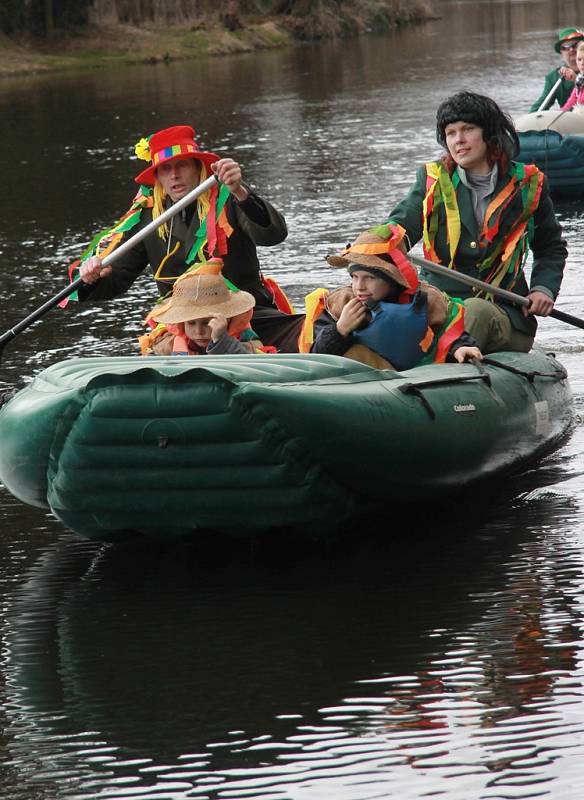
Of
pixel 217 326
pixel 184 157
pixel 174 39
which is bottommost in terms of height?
pixel 174 39

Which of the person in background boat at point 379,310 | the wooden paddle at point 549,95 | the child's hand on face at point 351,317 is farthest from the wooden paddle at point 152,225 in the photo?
the wooden paddle at point 549,95

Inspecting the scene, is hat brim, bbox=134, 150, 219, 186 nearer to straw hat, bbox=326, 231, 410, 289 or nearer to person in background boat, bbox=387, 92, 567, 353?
person in background boat, bbox=387, 92, 567, 353

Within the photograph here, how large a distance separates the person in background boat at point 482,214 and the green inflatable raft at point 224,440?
1200mm

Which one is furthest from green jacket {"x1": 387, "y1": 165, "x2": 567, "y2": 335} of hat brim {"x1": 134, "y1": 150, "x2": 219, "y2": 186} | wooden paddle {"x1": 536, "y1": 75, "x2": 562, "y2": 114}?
wooden paddle {"x1": 536, "y1": 75, "x2": 562, "y2": 114}

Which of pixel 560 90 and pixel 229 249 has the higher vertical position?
pixel 229 249

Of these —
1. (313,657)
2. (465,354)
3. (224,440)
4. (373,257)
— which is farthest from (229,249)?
(313,657)

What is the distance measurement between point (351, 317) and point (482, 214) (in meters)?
1.23

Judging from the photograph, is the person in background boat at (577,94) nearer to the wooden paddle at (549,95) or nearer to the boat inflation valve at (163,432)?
the wooden paddle at (549,95)

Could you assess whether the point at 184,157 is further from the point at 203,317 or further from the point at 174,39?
the point at 174,39

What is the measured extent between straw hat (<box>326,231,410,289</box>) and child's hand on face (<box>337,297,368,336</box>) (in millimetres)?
132

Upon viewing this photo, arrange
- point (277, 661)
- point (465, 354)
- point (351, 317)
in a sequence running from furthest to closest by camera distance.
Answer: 1. point (465, 354)
2. point (351, 317)
3. point (277, 661)

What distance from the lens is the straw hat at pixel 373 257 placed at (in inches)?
221

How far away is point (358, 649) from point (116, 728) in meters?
0.78

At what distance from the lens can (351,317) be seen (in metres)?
5.62
